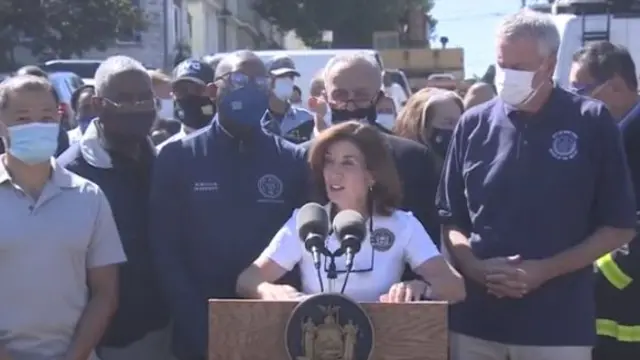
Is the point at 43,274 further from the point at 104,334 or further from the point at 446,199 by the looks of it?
the point at 446,199

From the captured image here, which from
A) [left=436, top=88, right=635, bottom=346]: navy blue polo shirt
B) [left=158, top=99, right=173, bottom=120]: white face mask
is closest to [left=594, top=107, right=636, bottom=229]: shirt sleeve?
[left=436, top=88, right=635, bottom=346]: navy blue polo shirt

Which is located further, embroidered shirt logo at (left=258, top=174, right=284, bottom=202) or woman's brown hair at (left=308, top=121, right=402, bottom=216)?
embroidered shirt logo at (left=258, top=174, right=284, bottom=202)

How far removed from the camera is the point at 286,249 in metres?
4.62

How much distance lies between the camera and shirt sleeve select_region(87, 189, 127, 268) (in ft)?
15.8

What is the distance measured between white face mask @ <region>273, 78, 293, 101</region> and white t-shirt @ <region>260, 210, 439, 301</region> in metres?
4.26

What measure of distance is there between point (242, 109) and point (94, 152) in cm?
75

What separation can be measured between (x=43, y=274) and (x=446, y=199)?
170 cm

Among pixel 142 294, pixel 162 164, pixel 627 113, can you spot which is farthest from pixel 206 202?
pixel 627 113

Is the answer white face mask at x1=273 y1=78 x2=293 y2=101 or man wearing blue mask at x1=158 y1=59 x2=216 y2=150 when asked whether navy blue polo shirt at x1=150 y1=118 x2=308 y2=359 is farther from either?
white face mask at x1=273 y1=78 x2=293 y2=101

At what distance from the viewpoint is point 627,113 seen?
6.14 meters

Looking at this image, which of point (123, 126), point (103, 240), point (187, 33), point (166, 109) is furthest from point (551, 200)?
point (187, 33)

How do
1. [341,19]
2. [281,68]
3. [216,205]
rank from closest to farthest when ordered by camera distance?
[216,205] < [281,68] < [341,19]

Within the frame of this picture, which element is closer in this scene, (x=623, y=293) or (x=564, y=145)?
(x=564, y=145)

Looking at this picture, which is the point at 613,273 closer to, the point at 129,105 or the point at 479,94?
the point at 129,105
